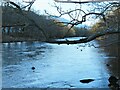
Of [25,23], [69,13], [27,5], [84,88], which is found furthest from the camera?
[84,88]

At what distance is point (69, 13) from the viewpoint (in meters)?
2.60

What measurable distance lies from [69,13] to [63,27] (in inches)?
6.2

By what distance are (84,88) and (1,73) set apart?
3884 mm

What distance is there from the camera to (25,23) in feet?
6.22

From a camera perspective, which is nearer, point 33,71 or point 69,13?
point 69,13

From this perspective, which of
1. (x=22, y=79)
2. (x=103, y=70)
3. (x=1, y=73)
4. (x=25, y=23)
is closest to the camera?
(x=25, y=23)

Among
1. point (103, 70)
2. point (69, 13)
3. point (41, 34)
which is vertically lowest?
point (103, 70)

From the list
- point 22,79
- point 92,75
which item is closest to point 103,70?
point 92,75

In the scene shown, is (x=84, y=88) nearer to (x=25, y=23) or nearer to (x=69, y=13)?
(x=69, y=13)

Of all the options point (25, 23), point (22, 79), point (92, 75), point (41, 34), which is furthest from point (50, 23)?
point (92, 75)

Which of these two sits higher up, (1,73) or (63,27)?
(63,27)

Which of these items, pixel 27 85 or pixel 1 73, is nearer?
pixel 27 85

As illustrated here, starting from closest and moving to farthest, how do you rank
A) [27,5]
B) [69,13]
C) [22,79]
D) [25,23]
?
1. [25,23]
2. [27,5]
3. [69,13]
4. [22,79]

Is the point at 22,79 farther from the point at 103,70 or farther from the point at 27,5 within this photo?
the point at 27,5
